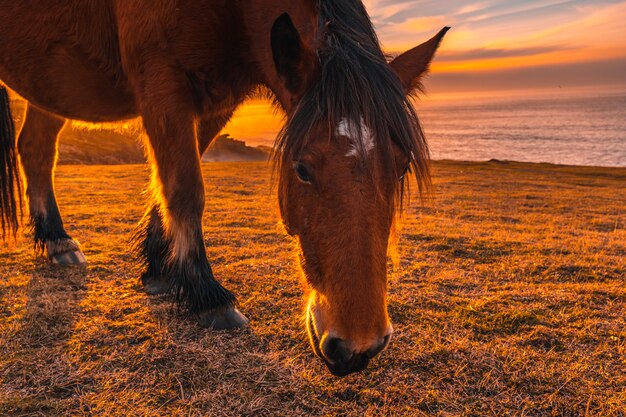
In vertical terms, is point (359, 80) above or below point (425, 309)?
above

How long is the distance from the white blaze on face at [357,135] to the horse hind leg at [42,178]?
13.9 ft

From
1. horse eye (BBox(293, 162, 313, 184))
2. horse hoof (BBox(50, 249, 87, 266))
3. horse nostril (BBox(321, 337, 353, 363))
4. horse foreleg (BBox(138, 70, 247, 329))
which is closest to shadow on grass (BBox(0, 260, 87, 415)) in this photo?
horse hoof (BBox(50, 249, 87, 266))

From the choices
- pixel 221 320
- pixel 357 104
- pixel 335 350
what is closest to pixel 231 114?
pixel 221 320

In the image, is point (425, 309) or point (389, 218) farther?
point (425, 309)

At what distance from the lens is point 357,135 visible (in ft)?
7.33

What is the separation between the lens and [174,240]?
3.55m

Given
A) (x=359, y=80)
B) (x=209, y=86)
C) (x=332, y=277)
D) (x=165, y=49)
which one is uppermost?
(x=165, y=49)

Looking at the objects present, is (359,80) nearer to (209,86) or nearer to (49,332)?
(209,86)

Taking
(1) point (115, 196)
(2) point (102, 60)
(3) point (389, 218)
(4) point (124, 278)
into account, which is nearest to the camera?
(3) point (389, 218)

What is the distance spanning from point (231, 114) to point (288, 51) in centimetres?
242

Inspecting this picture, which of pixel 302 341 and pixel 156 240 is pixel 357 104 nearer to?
pixel 302 341

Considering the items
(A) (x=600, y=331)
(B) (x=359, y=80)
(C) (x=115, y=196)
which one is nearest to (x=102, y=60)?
(B) (x=359, y=80)

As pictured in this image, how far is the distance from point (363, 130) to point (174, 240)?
2.05 m

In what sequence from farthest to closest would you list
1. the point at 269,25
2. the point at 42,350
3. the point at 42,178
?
the point at 42,178 → the point at 269,25 → the point at 42,350
